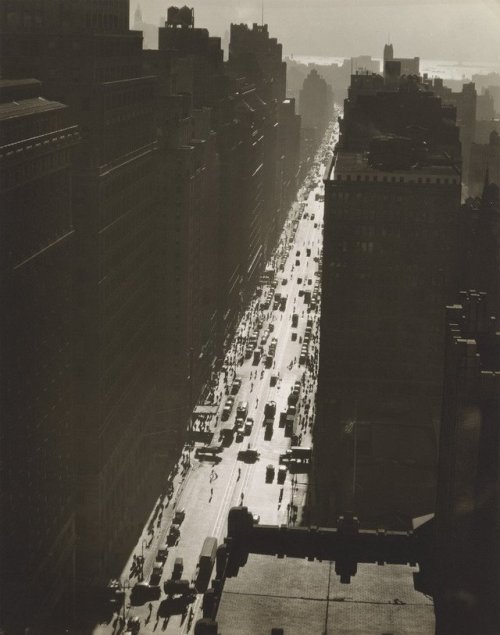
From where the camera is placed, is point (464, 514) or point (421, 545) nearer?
point (464, 514)

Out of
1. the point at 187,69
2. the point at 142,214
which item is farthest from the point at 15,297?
the point at 187,69

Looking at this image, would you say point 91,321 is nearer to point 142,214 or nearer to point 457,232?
point 142,214

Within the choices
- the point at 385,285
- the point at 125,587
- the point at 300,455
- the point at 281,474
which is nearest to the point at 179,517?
the point at 125,587

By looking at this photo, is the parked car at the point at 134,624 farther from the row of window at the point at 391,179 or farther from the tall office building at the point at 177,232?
the row of window at the point at 391,179

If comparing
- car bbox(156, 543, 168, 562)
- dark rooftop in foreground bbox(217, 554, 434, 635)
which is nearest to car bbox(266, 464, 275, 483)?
car bbox(156, 543, 168, 562)

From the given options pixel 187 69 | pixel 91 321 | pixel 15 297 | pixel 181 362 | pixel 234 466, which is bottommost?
pixel 234 466

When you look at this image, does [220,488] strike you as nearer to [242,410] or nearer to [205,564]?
[205,564]

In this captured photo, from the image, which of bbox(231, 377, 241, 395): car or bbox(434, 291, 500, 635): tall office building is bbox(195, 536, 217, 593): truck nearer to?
bbox(231, 377, 241, 395): car
